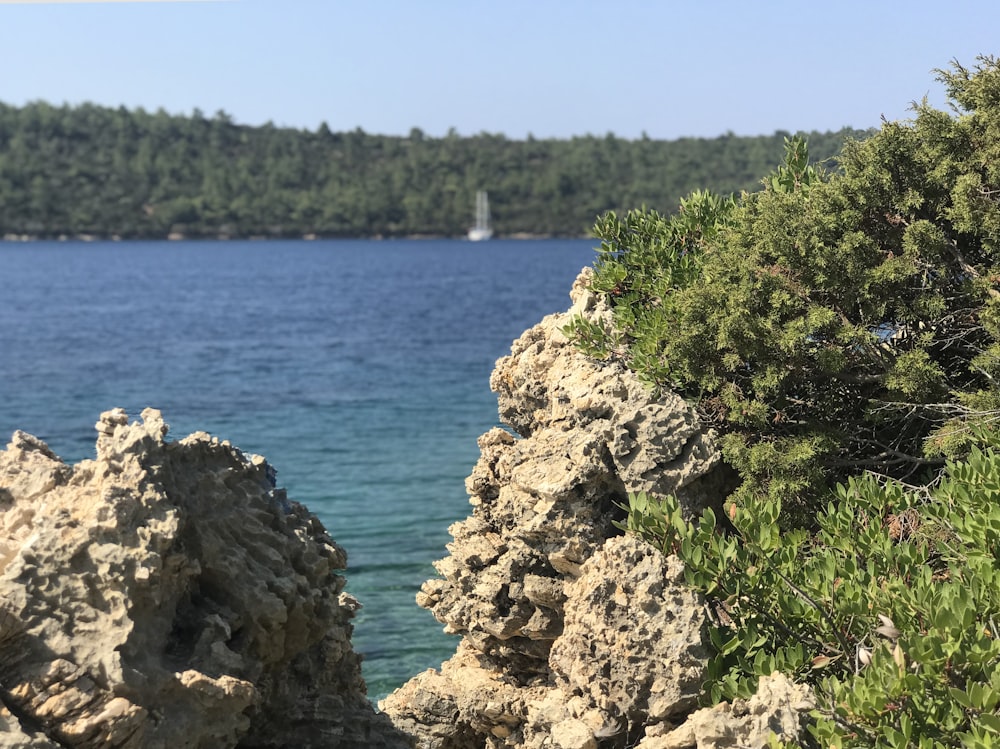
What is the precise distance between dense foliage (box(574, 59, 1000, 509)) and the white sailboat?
559ft

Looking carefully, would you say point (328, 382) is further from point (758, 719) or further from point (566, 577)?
point (758, 719)

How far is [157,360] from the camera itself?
40.3 meters

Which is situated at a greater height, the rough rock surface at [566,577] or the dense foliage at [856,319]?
the dense foliage at [856,319]

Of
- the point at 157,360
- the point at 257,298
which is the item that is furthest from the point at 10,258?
the point at 157,360

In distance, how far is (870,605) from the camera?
4855 mm

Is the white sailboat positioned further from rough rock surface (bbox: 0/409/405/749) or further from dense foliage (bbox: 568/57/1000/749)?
rough rock surface (bbox: 0/409/405/749)

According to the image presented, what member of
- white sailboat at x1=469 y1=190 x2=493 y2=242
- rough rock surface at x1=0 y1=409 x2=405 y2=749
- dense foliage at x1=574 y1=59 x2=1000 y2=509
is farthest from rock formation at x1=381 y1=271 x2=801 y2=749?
white sailboat at x1=469 y1=190 x2=493 y2=242

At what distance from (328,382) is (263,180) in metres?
155

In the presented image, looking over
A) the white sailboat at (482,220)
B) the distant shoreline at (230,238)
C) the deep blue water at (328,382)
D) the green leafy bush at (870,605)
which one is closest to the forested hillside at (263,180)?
the distant shoreline at (230,238)

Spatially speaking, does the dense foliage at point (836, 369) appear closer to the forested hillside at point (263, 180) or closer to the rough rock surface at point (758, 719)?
the rough rock surface at point (758, 719)

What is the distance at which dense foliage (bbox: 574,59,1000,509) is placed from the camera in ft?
20.6

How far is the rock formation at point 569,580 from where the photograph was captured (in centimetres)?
517

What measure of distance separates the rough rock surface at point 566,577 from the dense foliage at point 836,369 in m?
0.16

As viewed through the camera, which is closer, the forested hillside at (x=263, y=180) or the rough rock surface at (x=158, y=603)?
the rough rock surface at (x=158, y=603)
